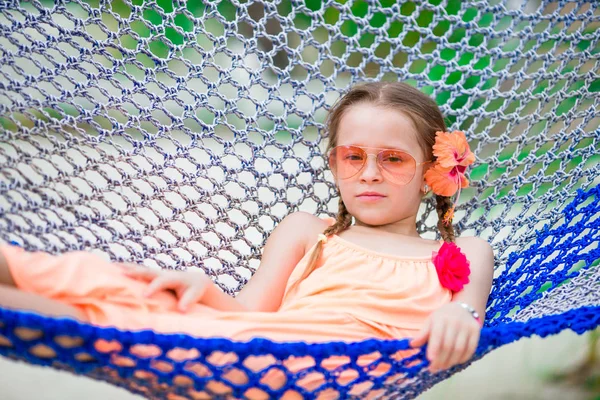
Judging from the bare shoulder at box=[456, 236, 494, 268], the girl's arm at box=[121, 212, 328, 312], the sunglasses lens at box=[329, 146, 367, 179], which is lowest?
the girl's arm at box=[121, 212, 328, 312]

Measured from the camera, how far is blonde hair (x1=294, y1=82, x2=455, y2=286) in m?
1.22

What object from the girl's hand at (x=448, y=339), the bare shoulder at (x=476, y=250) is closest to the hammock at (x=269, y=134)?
the girl's hand at (x=448, y=339)

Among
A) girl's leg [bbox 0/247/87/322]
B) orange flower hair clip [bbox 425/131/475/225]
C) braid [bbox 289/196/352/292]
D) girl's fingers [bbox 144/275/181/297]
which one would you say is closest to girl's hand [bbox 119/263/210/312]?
girl's fingers [bbox 144/275/181/297]

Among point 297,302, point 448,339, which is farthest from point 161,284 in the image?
point 448,339

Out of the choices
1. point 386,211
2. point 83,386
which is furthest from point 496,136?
point 83,386

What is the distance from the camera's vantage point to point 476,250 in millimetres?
1198

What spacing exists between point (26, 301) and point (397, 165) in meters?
0.71

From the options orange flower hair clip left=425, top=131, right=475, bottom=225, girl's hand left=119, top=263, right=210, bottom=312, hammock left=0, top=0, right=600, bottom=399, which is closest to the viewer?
girl's hand left=119, top=263, right=210, bottom=312

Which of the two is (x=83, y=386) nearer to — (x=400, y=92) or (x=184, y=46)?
(x=184, y=46)

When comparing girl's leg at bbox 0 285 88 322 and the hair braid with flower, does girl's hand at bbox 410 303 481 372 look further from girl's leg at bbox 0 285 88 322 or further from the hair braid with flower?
girl's leg at bbox 0 285 88 322

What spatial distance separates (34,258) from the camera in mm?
814

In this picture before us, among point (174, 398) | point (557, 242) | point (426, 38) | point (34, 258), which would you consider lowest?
point (174, 398)

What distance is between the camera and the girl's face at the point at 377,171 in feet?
3.84

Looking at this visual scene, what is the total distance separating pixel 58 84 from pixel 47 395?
2.53 ft
